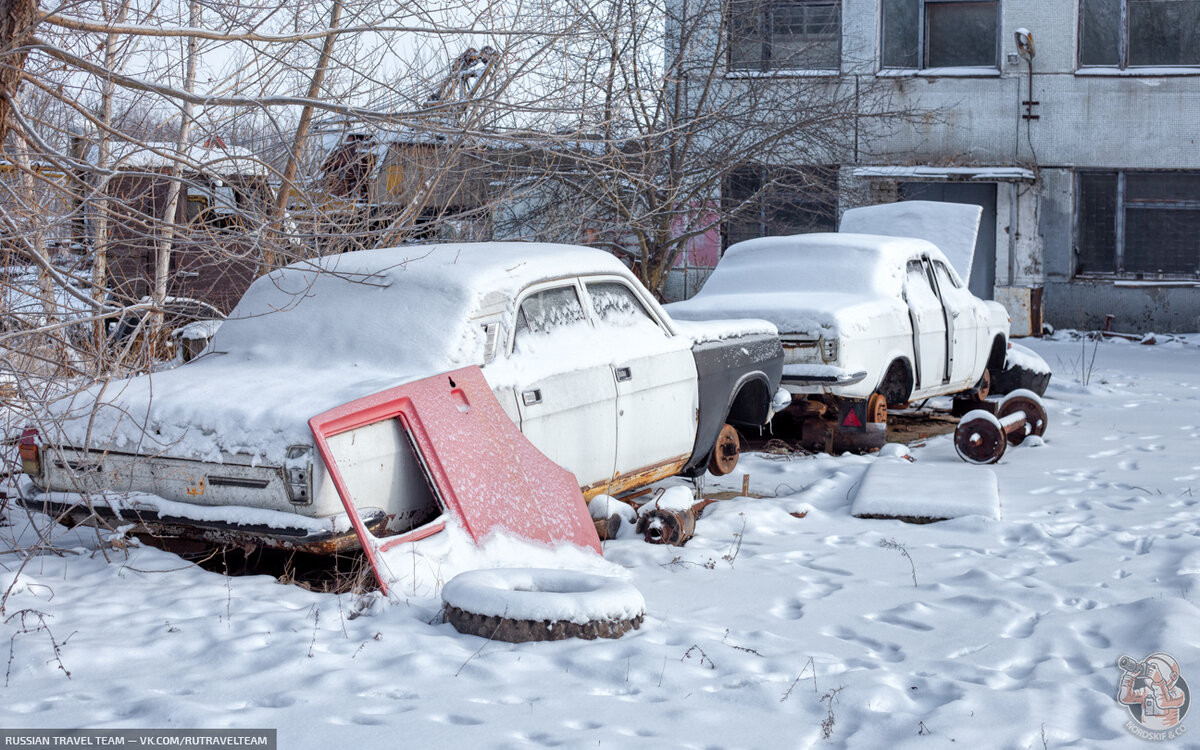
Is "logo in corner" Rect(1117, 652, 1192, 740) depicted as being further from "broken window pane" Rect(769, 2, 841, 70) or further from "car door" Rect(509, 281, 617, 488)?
"broken window pane" Rect(769, 2, 841, 70)

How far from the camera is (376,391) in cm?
474

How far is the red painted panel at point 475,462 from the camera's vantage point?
15.2 feet

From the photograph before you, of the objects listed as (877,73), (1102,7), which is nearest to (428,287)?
(877,73)

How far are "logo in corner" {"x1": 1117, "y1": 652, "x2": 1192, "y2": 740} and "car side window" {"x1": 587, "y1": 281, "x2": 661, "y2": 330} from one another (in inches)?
126

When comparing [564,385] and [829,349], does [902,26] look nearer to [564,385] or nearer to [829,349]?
[829,349]

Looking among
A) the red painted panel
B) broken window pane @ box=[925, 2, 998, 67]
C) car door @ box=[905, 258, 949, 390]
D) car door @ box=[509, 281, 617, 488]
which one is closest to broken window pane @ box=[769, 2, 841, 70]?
broken window pane @ box=[925, 2, 998, 67]

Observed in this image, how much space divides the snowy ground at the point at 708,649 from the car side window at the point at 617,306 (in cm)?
124

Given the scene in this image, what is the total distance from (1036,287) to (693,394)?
14.1 meters

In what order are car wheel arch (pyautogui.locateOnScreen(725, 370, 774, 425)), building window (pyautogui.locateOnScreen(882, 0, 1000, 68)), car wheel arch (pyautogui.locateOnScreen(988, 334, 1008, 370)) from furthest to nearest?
building window (pyautogui.locateOnScreen(882, 0, 1000, 68)) < car wheel arch (pyautogui.locateOnScreen(988, 334, 1008, 370)) < car wheel arch (pyautogui.locateOnScreen(725, 370, 774, 425))

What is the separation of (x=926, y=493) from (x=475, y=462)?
311 centimetres

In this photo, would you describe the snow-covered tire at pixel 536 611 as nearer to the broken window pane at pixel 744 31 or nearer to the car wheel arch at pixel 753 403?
the car wheel arch at pixel 753 403

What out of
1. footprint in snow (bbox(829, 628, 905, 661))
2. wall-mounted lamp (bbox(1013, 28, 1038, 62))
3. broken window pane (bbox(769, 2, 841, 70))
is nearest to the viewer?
footprint in snow (bbox(829, 628, 905, 661))

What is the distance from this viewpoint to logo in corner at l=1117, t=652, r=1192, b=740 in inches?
137

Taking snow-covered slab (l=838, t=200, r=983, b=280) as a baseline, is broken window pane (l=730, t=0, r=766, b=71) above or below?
above
